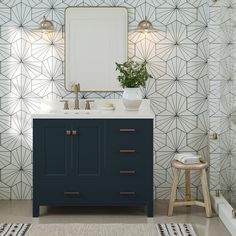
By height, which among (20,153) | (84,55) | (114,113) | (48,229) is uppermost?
(84,55)

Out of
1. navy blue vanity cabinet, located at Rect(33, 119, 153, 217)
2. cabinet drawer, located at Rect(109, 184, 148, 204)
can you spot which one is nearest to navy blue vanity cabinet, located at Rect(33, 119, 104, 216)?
navy blue vanity cabinet, located at Rect(33, 119, 153, 217)

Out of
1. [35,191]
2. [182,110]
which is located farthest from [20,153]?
[182,110]

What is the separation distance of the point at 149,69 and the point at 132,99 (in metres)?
0.45

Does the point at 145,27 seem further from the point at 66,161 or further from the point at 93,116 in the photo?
the point at 66,161

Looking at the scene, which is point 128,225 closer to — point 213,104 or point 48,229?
point 48,229

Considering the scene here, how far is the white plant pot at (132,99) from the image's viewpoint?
16.8ft

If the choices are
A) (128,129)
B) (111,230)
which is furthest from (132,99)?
(111,230)

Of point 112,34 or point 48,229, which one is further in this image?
point 112,34

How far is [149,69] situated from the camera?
5.41 m

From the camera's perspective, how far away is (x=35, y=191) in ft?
16.0

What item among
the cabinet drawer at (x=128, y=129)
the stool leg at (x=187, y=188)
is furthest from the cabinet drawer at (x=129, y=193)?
the stool leg at (x=187, y=188)

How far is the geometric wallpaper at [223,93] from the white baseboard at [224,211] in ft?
0.26

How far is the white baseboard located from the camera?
4379 millimetres

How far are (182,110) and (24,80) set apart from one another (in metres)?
1.55
